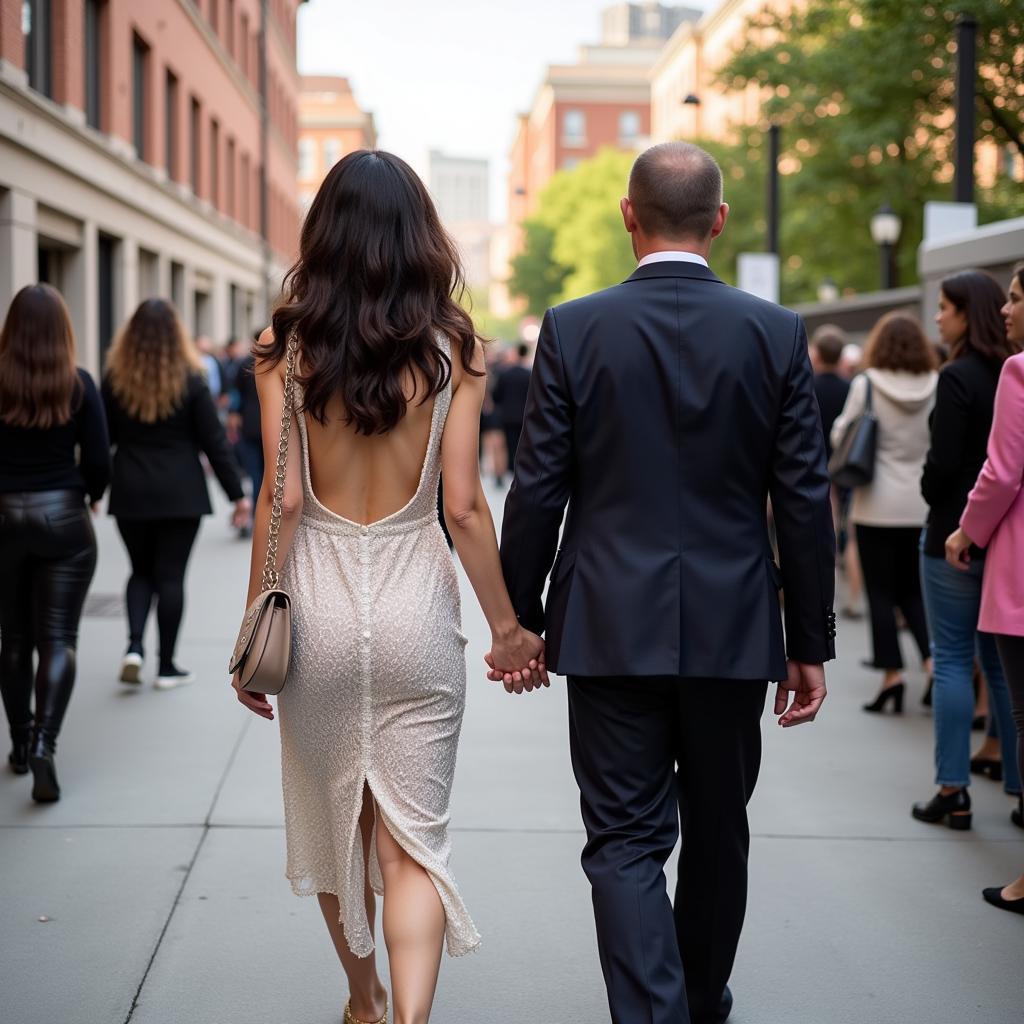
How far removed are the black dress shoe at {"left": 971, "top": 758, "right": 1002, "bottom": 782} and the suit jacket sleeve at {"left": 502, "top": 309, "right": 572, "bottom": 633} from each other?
3.65 m

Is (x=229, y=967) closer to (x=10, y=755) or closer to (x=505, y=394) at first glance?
(x=10, y=755)

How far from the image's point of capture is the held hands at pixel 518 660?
3.30m

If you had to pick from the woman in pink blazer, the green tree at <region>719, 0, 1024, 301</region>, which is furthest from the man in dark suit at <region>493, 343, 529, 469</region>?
the woman in pink blazer

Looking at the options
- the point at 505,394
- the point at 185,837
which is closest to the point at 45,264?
the point at 505,394

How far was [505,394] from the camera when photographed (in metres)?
20.7

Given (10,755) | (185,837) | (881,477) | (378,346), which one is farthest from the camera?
(881,477)

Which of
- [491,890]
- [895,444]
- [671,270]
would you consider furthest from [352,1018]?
[895,444]

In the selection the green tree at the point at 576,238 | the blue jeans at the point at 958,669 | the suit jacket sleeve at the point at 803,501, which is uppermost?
the green tree at the point at 576,238

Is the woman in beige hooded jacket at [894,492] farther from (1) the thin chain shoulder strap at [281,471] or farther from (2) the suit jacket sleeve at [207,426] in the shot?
(1) the thin chain shoulder strap at [281,471]

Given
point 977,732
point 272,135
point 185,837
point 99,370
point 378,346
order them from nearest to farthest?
1. point 378,346
2. point 185,837
3. point 977,732
4. point 99,370
5. point 272,135

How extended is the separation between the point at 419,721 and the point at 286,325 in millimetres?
935

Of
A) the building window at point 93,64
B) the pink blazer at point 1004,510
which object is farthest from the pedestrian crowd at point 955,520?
the building window at point 93,64

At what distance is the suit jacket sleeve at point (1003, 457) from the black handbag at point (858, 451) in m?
2.95

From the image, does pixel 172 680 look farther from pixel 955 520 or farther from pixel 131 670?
pixel 955 520
